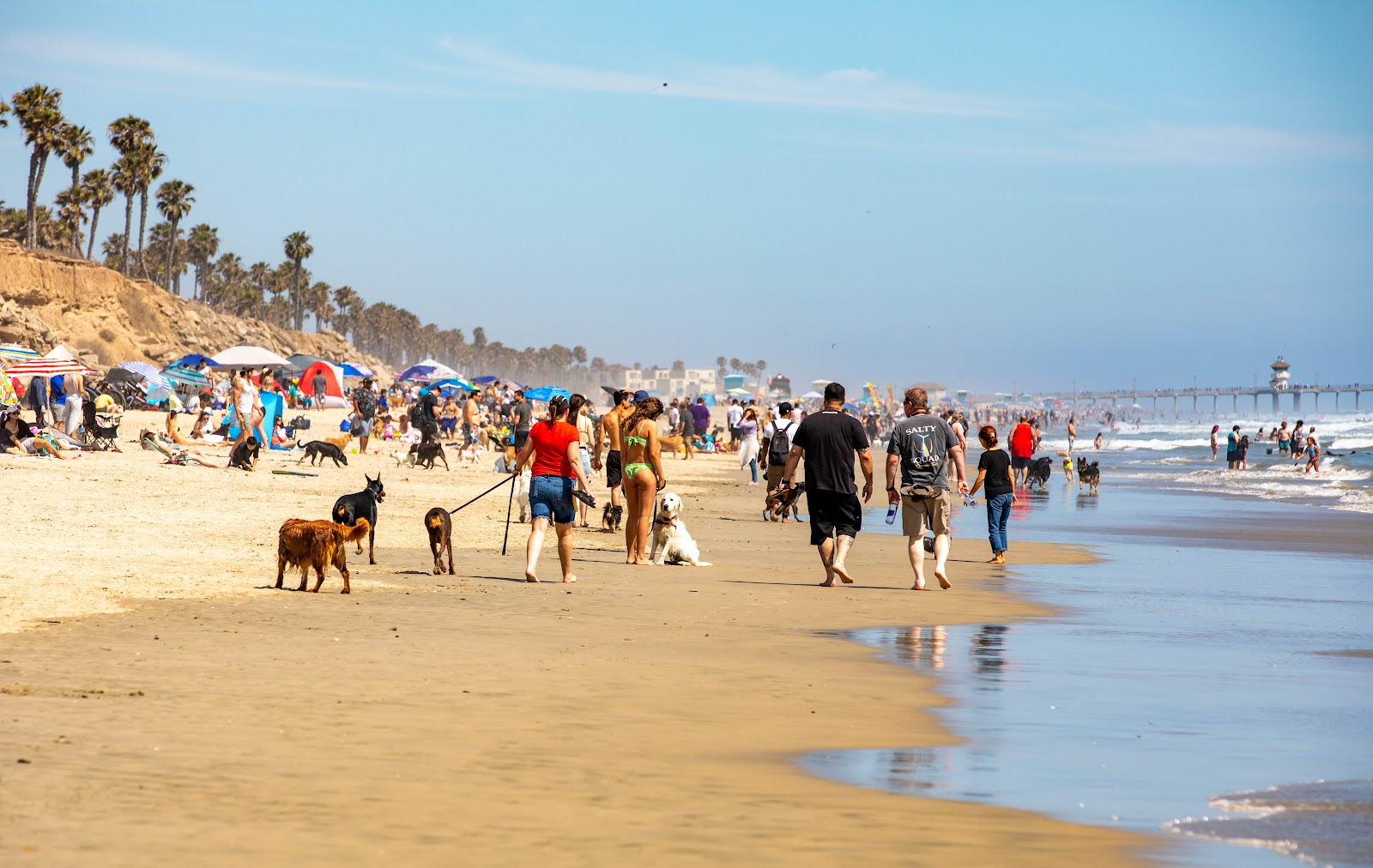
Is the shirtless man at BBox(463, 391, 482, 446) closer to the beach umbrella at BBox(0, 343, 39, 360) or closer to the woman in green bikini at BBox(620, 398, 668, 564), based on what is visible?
the beach umbrella at BBox(0, 343, 39, 360)

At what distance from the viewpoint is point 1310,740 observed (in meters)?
6.05

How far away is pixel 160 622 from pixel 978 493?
72.0ft

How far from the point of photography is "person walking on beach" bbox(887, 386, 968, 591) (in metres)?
11.2

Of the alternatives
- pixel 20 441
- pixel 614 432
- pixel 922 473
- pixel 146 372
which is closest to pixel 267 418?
pixel 20 441

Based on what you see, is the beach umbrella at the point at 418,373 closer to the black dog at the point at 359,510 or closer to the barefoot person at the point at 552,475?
the black dog at the point at 359,510

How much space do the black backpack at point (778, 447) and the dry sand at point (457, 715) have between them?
17.8ft

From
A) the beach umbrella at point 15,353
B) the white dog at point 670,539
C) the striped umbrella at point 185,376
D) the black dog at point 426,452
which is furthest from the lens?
the striped umbrella at point 185,376

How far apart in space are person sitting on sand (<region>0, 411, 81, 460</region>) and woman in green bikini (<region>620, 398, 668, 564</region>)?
12696 millimetres

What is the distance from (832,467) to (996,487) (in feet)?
11.7

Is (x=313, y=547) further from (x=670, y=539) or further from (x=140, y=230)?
(x=140, y=230)

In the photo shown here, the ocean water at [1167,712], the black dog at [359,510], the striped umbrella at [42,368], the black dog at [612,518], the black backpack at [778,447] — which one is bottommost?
the ocean water at [1167,712]

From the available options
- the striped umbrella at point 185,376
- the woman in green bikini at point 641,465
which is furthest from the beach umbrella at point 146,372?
the woman in green bikini at point 641,465

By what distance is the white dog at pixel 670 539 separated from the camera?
1281 cm

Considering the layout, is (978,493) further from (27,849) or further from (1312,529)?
(27,849)
